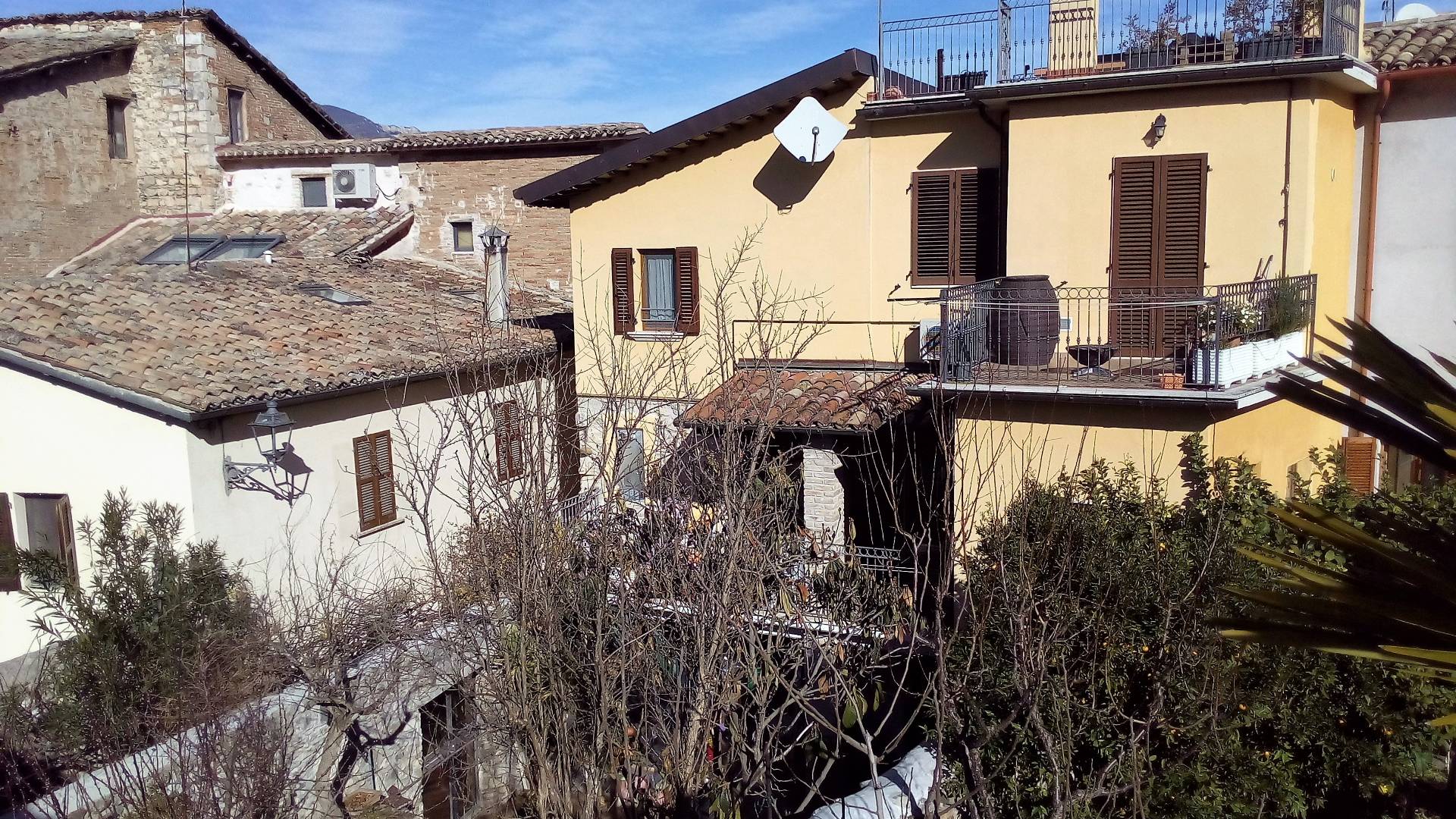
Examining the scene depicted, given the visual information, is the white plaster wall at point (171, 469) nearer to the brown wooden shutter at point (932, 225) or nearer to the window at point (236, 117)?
the brown wooden shutter at point (932, 225)

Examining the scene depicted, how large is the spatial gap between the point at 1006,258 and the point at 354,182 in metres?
13.5

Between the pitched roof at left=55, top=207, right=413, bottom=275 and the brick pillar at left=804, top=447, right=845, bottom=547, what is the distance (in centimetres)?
1051

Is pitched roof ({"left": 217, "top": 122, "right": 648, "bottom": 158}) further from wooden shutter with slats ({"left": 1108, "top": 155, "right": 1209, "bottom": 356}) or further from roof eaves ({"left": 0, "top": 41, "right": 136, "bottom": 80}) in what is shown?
wooden shutter with slats ({"left": 1108, "top": 155, "right": 1209, "bottom": 356})

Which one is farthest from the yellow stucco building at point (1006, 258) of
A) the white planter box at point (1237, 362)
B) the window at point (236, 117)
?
the window at point (236, 117)

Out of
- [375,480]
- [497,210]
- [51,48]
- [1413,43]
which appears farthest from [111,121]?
[1413,43]

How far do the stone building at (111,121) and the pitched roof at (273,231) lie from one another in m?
0.50

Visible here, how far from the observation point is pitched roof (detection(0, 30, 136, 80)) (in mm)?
18172

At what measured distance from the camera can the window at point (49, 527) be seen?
11.2 meters

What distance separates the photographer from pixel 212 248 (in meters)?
18.8

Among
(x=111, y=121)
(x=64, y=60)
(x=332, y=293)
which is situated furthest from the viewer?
(x=111, y=121)

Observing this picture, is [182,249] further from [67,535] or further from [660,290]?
[660,290]

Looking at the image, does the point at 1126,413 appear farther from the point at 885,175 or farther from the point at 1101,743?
the point at 885,175

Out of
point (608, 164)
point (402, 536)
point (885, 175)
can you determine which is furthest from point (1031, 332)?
point (402, 536)

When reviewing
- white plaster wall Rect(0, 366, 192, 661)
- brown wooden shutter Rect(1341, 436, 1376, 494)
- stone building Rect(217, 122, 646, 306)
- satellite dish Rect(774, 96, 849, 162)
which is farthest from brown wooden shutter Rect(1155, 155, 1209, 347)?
stone building Rect(217, 122, 646, 306)
